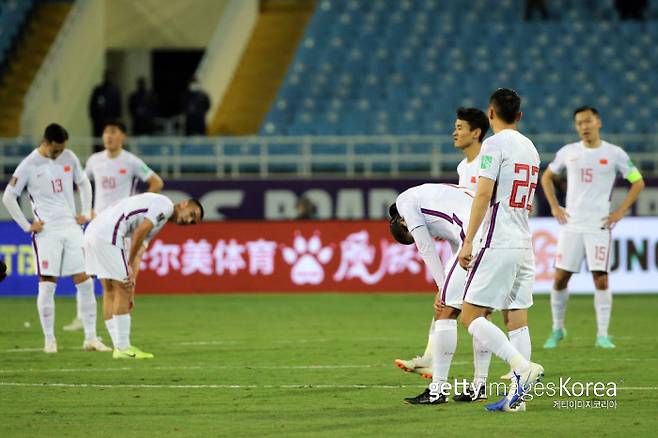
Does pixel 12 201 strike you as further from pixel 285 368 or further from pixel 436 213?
pixel 436 213

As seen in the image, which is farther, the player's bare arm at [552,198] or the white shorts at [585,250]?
the player's bare arm at [552,198]

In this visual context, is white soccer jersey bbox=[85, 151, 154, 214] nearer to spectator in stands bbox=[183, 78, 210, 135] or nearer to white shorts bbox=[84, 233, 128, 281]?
white shorts bbox=[84, 233, 128, 281]

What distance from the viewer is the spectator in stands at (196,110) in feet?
89.2

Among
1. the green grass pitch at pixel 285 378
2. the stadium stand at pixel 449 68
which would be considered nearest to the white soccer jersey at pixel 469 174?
the green grass pitch at pixel 285 378

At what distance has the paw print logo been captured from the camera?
2194cm

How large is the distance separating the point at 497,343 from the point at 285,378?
8.90 feet

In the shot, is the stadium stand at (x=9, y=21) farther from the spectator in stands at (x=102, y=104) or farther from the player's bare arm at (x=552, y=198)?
the player's bare arm at (x=552, y=198)

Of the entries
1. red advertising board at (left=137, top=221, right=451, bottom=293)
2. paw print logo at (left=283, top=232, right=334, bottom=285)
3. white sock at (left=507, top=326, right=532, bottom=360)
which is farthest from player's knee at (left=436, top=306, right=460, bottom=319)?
paw print logo at (left=283, top=232, right=334, bottom=285)

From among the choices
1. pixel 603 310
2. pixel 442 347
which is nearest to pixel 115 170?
pixel 603 310

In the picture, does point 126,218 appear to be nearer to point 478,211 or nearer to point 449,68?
point 478,211

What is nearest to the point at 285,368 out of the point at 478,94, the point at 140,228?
the point at 140,228

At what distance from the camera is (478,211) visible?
8.75 meters
